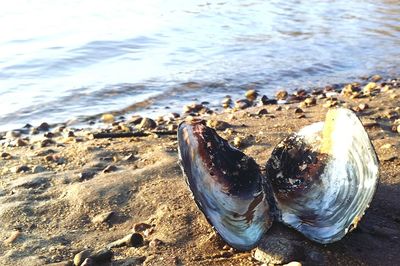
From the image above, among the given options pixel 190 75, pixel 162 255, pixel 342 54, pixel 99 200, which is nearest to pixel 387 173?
pixel 162 255

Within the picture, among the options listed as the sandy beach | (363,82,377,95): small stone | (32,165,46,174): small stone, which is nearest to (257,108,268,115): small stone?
the sandy beach

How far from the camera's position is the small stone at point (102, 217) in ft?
11.5

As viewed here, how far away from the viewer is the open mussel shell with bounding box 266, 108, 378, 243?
9.20 feet

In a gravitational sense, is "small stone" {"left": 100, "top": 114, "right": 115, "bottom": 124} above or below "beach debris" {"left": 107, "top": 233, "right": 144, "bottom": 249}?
below

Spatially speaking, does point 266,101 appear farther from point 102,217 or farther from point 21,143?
point 102,217

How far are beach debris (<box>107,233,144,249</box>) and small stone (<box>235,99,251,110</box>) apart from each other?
420cm

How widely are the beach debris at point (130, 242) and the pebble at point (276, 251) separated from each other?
68 centimetres

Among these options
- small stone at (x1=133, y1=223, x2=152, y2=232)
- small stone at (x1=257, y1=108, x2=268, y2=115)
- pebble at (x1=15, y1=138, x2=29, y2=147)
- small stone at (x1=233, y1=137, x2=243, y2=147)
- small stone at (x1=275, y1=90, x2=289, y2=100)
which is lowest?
small stone at (x1=275, y1=90, x2=289, y2=100)

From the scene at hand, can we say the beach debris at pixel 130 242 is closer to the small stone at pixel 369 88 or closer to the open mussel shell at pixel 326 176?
the open mussel shell at pixel 326 176

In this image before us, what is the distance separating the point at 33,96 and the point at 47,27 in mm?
5231

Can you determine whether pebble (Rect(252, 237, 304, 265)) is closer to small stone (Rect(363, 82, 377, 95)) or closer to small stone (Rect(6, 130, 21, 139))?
small stone (Rect(6, 130, 21, 139))

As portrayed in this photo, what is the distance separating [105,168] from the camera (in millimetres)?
4496

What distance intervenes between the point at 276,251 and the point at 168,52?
7748 millimetres

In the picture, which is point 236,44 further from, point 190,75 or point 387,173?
point 387,173
